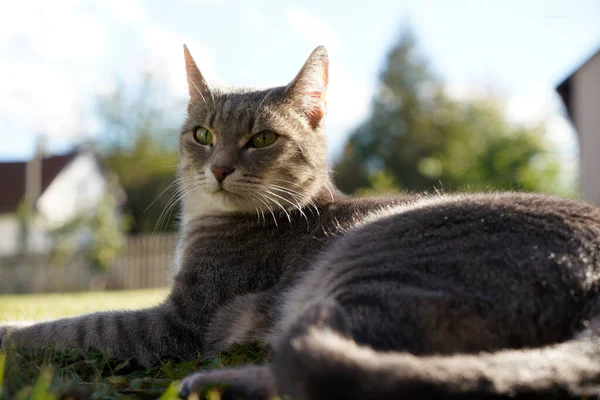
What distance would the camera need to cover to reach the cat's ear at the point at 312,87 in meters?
3.47

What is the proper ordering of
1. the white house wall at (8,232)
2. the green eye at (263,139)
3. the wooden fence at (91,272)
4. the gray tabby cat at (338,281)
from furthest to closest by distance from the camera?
1. the white house wall at (8,232)
2. the wooden fence at (91,272)
3. the green eye at (263,139)
4. the gray tabby cat at (338,281)

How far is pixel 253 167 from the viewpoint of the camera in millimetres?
3252

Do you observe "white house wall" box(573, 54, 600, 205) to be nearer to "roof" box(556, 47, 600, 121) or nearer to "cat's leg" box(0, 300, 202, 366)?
"roof" box(556, 47, 600, 121)

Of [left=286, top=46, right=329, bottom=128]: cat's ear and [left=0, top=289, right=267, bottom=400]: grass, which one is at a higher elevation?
[left=286, top=46, right=329, bottom=128]: cat's ear

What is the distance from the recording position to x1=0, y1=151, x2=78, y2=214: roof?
25344mm

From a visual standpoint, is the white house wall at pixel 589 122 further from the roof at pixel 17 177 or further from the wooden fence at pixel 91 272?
the roof at pixel 17 177

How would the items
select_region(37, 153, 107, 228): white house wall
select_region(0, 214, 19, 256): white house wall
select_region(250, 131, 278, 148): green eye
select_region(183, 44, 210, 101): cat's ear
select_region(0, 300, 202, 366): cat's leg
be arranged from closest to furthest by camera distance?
select_region(0, 300, 202, 366): cat's leg → select_region(250, 131, 278, 148): green eye → select_region(183, 44, 210, 101): cat's ear → select_region(0, 214, 19, 256): white house wall → select_region(37, 153, 107, 228): white house wall

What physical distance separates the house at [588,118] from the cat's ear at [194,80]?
1078 cm

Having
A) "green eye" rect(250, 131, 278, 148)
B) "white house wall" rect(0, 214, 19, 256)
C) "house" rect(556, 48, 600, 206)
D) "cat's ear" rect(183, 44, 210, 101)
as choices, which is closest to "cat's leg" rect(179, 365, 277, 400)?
"green eye" rect(250, 131, 278, 148)

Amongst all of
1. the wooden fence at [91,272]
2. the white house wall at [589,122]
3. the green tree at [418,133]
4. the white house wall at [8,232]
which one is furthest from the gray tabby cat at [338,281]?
the green tree at [418,133]

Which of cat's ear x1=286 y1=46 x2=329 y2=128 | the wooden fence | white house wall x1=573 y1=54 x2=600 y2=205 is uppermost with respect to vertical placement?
white house wall x1=573 y1=54 x2=600 y2=205

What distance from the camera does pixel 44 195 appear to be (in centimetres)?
2572

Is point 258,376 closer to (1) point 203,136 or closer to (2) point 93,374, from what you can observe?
(2) point 93,374

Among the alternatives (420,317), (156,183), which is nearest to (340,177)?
(156,183)
